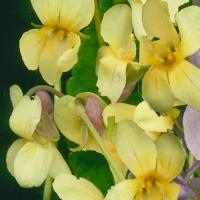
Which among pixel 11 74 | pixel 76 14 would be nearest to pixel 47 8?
pixel 76 14

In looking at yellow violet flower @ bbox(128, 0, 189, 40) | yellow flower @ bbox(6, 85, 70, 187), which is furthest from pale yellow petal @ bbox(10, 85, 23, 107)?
yellow violet flower @ bbox(128, 0, 189, 40)

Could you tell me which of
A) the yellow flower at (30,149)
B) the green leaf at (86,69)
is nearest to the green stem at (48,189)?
the yellow flower at (30,149)

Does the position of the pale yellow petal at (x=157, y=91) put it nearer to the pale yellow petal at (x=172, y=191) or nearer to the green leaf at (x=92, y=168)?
the pale yellow petal at (x=172, y=191)

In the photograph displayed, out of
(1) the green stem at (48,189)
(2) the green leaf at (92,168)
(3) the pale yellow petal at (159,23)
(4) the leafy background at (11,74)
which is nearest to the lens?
(3) the pale yellow petal at (159,23)

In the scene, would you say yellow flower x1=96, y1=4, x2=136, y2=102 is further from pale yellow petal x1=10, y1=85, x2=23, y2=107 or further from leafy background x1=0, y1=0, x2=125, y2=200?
leafy background x1=0, y1=0, x2=125, y2=200

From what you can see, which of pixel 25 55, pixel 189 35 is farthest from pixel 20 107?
pixel 189 35

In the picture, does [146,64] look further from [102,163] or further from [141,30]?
[102,163]

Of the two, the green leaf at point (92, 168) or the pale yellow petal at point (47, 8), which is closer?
the pale yellow petal at point (47, 8)

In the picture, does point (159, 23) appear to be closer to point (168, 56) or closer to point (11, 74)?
point (168, 56)
